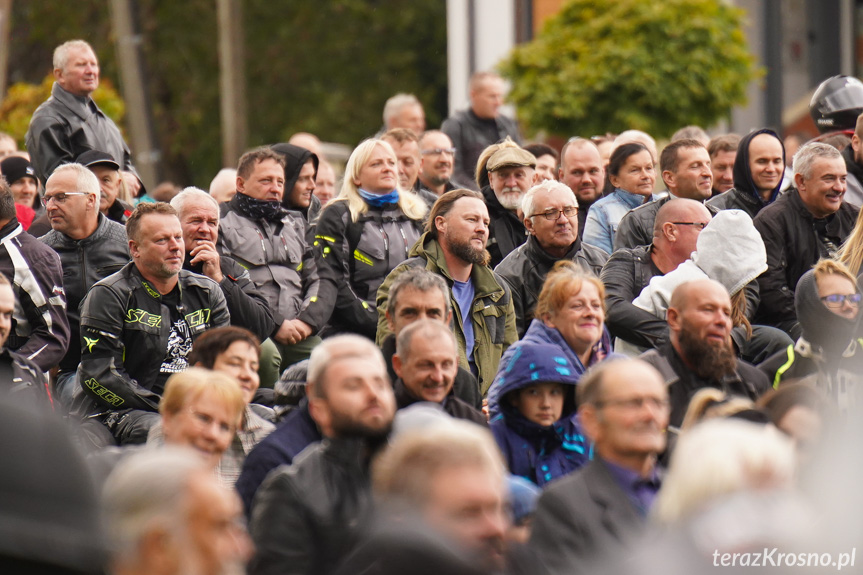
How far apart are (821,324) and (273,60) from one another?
2367cm

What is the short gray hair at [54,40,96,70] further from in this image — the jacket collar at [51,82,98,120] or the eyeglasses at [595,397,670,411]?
the eyeglasses at [595,397,670,411]

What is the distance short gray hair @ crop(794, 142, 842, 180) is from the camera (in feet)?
27.0

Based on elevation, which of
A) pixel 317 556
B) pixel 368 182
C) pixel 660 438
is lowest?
pixel 317 556

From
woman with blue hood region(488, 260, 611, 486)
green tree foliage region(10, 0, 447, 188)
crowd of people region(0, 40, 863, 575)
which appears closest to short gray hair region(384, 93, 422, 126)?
crowd of people region(0, 40, 863, 575)

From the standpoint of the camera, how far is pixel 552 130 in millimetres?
14633

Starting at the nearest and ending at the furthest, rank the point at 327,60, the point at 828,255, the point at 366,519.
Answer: the point at 366,519
the point at 828,255
the point at 327,60

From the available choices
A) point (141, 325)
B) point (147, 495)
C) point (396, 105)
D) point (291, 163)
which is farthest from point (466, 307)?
point (396, 105)

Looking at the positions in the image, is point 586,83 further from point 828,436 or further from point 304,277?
point 828,436

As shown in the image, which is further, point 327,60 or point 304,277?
point 327,60

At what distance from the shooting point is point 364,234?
845cm

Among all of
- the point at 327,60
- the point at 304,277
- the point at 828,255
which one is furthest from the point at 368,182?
the point at 327,60

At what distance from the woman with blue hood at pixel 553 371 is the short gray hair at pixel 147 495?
9.08 ft

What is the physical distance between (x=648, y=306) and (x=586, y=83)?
7.37 m

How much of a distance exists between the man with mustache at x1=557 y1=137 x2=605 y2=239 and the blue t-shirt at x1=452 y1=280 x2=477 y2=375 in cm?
190
